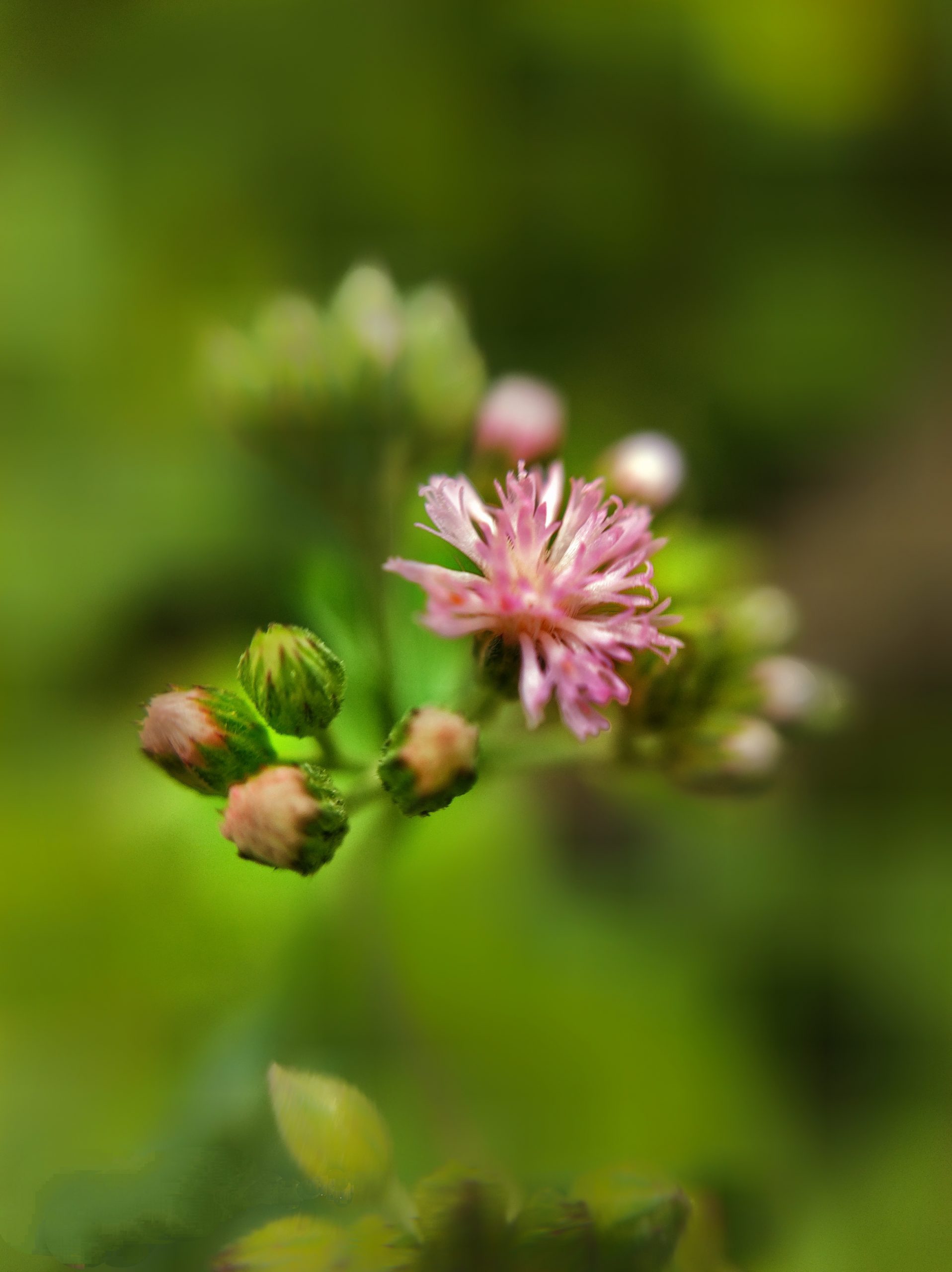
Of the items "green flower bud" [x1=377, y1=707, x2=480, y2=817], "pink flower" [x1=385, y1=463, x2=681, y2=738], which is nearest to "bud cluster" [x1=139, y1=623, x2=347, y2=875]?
"green flower bud" [x1=377, y1=707, x2=480, y2=817]

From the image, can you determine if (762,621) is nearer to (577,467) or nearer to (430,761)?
(430,761)

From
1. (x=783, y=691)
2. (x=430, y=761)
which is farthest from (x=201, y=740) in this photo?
(x=783, y=691)

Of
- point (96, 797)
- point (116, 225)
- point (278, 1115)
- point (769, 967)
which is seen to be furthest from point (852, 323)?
point (278, 1115)

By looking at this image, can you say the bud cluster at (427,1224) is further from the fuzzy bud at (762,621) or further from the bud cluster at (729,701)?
the fuzzy bud at (762,621)

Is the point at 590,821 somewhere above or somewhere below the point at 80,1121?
above

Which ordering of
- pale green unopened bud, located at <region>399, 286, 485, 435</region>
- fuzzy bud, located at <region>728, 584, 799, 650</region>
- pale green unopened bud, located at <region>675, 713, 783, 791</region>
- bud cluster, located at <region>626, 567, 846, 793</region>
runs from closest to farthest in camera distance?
bud cluster, located at <region>626, 567, 846, 793</region>, pale green unopened bud, located at <region>675, 713, 783, 791</region>, fuzzy bud, located at <region>728, 584, 799, 650</region>, pale green unopened bud, located at <region>399, 286, 485, 435</region>

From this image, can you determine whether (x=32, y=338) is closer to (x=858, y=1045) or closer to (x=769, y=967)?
(x=769, y=967)

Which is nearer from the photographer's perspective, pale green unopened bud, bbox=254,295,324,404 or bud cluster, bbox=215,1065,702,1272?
bud cluster, bbox=215,1065,702,1272

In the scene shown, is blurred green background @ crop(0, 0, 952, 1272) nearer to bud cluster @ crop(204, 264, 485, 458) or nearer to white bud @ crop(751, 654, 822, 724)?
bud cluster @ crop(204, 264, 485, 458)
